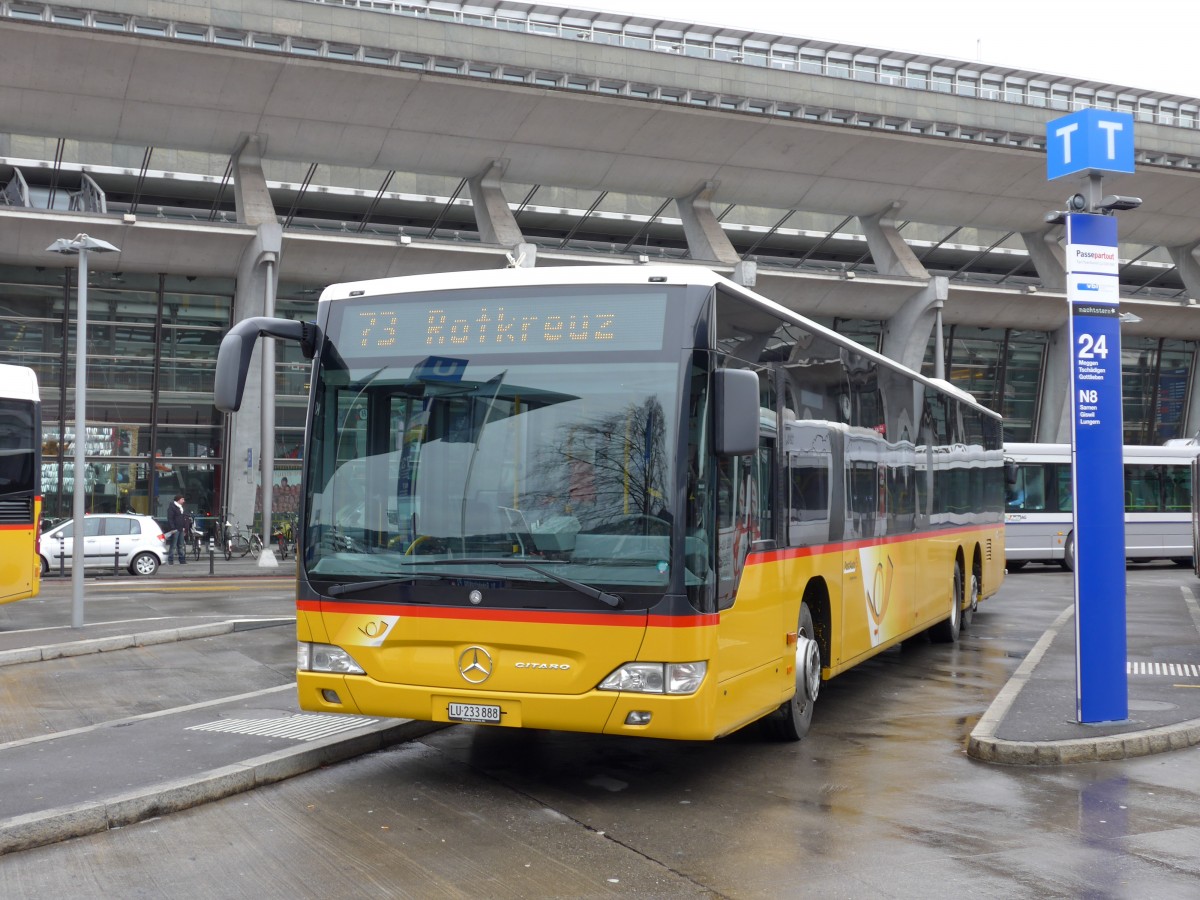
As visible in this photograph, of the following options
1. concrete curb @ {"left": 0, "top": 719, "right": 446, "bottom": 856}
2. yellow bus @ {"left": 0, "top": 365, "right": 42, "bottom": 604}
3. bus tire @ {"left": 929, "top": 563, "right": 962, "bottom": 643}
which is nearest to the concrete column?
bus tire @ {"left": 929, "top": 563, "right": 962, "bottom": 643}

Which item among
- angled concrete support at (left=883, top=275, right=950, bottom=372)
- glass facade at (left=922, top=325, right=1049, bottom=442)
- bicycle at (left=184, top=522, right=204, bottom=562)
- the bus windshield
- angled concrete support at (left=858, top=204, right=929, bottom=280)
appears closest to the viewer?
the bus windshield

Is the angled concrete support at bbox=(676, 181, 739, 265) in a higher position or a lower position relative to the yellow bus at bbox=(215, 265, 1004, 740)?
higher

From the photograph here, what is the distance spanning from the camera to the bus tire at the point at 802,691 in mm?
8938

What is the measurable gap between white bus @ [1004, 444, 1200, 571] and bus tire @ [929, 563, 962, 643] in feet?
49.6

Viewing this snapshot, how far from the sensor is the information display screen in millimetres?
7203

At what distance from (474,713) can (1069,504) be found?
2657 cm

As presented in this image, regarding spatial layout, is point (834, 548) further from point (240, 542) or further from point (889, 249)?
point (889, 249)

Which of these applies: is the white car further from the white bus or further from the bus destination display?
the bus destination display

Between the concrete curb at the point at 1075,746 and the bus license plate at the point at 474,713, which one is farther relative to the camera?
the concrete curb at the point at 1075,746

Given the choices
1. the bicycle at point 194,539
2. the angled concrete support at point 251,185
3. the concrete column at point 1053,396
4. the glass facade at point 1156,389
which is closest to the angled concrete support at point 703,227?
the angled concrete support at point 251,185

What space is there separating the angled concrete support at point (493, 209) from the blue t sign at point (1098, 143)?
28.0 metres

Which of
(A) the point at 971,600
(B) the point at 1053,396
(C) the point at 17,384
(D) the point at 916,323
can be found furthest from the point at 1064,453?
(C) the point at 17,384

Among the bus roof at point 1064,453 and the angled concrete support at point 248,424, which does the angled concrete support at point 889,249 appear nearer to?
the bus roof at point 1064,453

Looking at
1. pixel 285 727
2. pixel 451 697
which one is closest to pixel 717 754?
pixel 451 697
